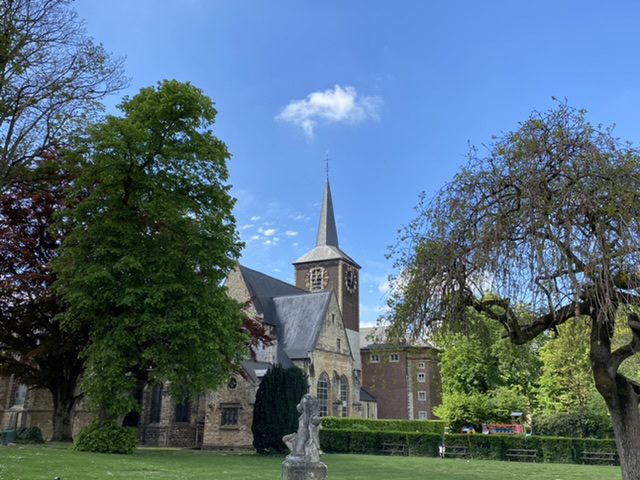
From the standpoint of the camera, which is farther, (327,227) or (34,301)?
(327,227)

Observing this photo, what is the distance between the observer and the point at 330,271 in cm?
5594

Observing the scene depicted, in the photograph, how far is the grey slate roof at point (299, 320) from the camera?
40.9 meters

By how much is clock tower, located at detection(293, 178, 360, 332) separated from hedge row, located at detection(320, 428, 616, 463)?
78.2ft

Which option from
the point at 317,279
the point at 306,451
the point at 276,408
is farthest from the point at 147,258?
the point at 317,279

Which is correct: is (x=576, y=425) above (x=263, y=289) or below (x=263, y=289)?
below

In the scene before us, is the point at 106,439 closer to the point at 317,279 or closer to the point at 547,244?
the point at 547,244

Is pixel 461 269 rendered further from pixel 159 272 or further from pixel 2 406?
pixel 2 406

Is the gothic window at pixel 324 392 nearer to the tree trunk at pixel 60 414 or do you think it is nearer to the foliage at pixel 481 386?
the foliage at pixel 481 386

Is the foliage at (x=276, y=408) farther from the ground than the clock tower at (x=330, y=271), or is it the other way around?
the clock tower at (x=330, y=271)

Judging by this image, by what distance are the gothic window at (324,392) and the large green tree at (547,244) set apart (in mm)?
30607

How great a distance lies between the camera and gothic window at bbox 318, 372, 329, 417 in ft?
135

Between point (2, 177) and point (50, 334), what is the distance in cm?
1079

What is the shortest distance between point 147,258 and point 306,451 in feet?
39.8

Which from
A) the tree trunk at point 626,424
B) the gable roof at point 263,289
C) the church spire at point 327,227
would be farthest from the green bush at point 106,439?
the church spire at point 327,227
